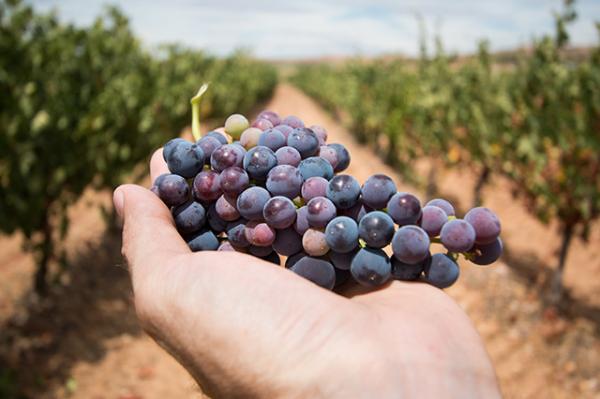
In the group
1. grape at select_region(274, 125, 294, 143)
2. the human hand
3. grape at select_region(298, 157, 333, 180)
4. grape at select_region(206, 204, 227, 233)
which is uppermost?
grape at select_region(274, 125, 294, 143)

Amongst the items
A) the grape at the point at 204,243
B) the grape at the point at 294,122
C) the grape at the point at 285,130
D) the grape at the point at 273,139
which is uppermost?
the grape at the point at 294,122

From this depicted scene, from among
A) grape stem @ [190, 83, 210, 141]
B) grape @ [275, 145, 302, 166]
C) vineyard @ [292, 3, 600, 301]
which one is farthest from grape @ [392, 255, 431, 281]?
vineyard @ [292, 3, 600, 301]

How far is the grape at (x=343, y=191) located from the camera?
1.42 m

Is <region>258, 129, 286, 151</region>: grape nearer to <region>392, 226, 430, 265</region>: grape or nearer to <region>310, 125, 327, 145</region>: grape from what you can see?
<region>310, 125, 327, 145</region>: grape

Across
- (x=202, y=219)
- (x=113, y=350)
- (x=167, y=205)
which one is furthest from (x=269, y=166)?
(x=113, y=350)

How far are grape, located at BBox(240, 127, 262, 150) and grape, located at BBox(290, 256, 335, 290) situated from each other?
1.77 feet

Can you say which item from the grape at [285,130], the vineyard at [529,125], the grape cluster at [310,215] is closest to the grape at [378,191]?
the grape cluster at [310,215]

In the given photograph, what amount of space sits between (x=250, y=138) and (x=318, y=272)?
0.60 metres

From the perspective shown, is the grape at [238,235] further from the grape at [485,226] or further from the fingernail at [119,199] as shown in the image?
the grape at [485,226]

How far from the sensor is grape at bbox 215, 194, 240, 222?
1.57 metres

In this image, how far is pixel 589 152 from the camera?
17.2 feet

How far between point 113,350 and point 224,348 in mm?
3934

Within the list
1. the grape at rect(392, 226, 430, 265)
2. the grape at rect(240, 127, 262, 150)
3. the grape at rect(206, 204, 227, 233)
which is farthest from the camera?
the grape at rect(240, 127, 262, 150)

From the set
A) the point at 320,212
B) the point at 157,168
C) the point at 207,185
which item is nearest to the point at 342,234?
the point at 320,212
